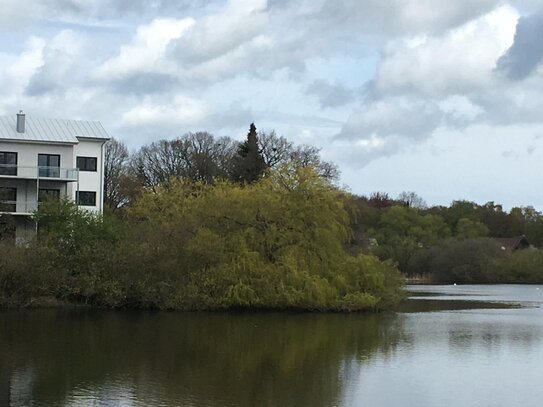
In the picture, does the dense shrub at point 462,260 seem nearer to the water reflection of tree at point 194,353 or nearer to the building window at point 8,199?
the building window at point 8,199

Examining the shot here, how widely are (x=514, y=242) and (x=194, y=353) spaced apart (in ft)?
317

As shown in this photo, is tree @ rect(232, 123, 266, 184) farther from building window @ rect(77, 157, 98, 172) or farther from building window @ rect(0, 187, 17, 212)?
building window @ rect(0, 187, 17, 212)

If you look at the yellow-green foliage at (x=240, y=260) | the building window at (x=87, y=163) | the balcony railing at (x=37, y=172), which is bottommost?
the yellow-green foliage at (x=240, y=260)

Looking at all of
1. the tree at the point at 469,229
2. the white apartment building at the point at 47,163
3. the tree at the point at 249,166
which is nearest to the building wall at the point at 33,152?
the white apartment building at the point at 47,163

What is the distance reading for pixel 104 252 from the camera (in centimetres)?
4634

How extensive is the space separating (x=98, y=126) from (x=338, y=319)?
33144 mm

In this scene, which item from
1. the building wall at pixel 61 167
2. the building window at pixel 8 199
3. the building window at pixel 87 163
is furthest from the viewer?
the building window at pixel 87 163

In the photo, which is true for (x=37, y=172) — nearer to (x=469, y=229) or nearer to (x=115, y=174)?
(x=115, y=174)

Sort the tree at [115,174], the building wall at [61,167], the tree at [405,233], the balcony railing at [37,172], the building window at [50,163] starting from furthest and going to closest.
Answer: the tree at [405,233]
the tree at [115,174]
the building window at [50,163]
the building wall at [61,167]
the balcony railing at [37,172]

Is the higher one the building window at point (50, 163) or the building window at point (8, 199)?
the building window at point (50, 163)

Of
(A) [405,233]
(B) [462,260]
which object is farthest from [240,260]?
(A) [405,233]

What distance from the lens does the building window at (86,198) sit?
215 feet

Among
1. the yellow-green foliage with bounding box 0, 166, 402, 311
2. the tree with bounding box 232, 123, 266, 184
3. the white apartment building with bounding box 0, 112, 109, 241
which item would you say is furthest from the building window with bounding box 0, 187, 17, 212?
the tree with bounding box 232, 123, 266, 184

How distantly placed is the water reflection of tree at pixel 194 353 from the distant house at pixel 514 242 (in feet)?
248
